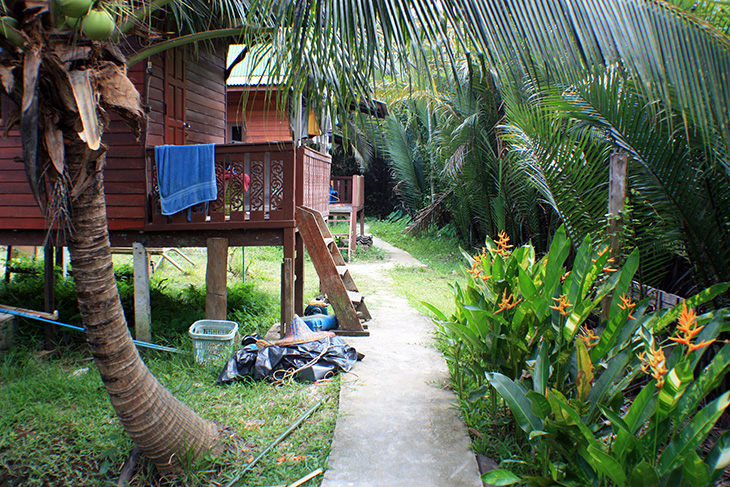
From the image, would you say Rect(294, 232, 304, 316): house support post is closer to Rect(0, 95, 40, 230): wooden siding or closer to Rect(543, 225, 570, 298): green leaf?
Rect(0, 95, 40, 230): wooden siding

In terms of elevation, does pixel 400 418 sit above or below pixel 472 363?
below

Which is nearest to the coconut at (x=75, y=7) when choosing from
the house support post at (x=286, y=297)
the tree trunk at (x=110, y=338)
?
the tree trunk at (x=110, y=338)

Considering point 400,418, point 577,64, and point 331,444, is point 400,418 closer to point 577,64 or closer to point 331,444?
point 331,444

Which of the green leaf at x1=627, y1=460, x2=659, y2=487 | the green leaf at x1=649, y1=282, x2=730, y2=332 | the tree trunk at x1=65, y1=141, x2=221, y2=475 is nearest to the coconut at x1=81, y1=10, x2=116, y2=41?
the tree trunk at x1=65, y1=141, x2=221, y2=475

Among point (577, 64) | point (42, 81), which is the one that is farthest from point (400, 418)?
point (42, 81)

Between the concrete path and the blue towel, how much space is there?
2316 mm

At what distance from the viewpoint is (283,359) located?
4648 mm

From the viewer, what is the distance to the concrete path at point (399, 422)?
9.76 feet

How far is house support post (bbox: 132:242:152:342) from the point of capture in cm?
566

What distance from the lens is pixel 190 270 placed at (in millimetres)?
9617

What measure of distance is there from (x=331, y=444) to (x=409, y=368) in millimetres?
1548

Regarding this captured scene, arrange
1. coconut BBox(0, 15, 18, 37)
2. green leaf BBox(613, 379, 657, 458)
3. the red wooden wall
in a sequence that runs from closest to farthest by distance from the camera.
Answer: green leaf BBox(613, 379, 657, 458), coconut BBox(0, 15, 18, 37), the red wooden wall

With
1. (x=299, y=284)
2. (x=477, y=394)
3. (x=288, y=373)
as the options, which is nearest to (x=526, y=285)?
(x=477, y=394)

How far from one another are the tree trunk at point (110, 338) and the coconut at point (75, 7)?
1.88ft
